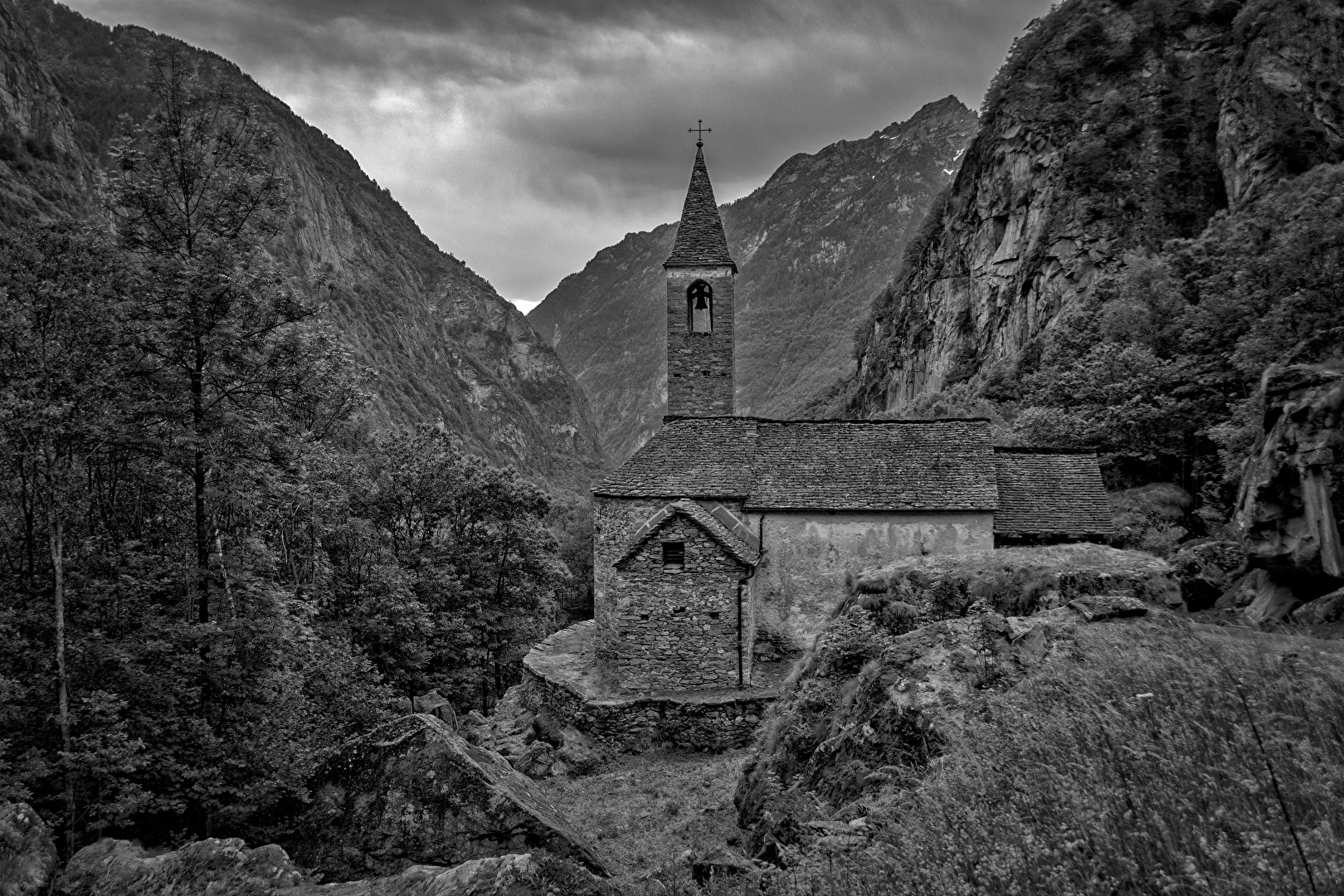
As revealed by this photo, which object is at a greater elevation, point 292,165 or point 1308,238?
point 292,165

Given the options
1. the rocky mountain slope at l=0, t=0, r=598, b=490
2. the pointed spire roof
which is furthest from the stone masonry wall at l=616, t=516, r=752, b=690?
the rocky mountain slope at l=0, t=0, r=598, b=490

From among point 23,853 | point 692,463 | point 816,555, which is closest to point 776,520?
point 816,555

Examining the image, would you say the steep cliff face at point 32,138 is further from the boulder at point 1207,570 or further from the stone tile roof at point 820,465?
the boulder at point 1207,570

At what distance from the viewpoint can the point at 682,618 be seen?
17.2 meters

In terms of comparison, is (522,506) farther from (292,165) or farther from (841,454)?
(292,165)

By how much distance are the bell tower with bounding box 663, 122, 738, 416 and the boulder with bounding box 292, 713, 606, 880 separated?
1989cm

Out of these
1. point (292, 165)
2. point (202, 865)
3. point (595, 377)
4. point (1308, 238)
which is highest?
point (292, 165)

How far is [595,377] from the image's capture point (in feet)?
608

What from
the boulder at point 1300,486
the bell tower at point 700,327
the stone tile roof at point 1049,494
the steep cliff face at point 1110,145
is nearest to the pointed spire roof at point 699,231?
the bell tower at point 700,327

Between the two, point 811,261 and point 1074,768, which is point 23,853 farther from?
point 811,261

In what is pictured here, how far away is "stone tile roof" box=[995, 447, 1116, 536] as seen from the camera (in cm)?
1891

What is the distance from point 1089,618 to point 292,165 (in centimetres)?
18286

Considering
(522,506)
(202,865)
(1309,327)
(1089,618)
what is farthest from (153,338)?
(1309,327)

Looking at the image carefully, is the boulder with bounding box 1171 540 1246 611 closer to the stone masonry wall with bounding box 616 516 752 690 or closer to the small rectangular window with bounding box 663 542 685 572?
the stone masonry wall with bounding box 616 516 752 690
